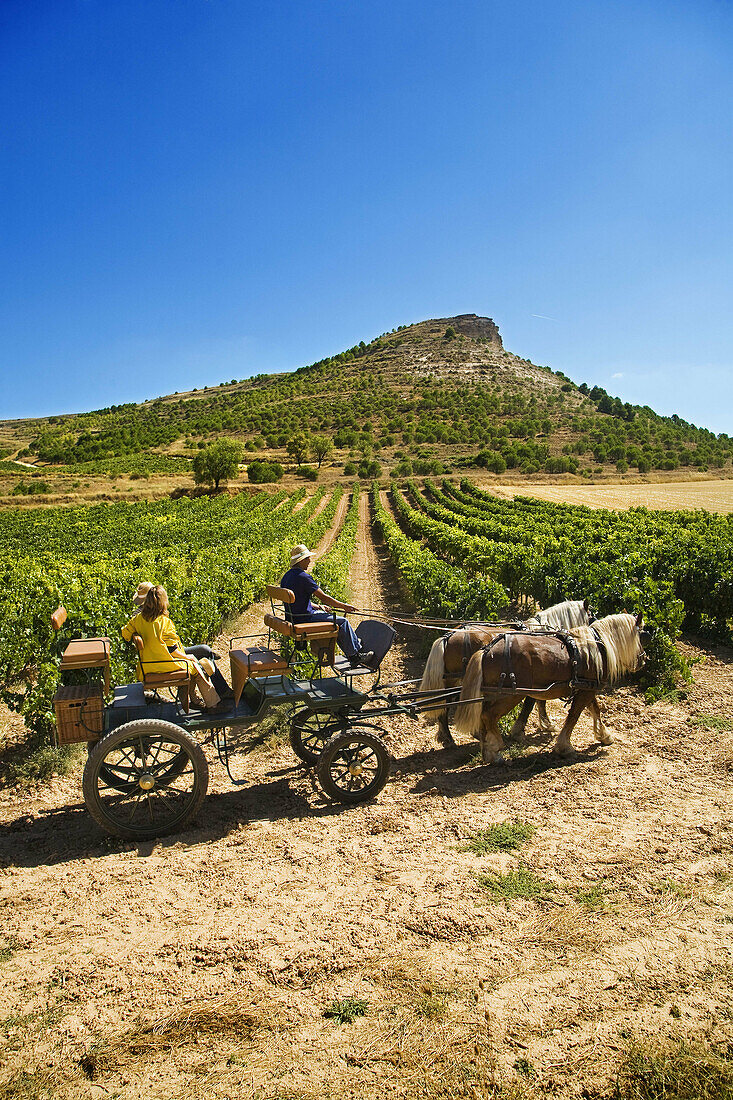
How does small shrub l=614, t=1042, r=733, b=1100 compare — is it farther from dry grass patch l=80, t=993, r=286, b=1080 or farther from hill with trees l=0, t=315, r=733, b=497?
hill with trees l=0, t=315, r=733, b=497

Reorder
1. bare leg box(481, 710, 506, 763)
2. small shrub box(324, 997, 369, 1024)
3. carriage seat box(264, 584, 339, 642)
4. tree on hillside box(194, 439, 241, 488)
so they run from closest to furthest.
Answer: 1. small shrub box(324, 997, 369, 1024)
2. carriage seat box(264, 584, 339, 642)
3. bare leg box(481, 710, 506, 763)
4. tree on hillside box(194, 439, 241, 488)

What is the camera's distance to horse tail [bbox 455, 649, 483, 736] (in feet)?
20.5

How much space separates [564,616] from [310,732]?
3.35 m

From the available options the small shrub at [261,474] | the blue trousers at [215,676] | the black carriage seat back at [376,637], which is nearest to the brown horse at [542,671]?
the black carriage seat back at [376,637]

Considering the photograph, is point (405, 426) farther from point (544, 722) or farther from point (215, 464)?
point (544, 722)

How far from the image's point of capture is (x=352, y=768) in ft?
18.4

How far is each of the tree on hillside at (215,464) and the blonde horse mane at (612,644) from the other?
54.1 metres

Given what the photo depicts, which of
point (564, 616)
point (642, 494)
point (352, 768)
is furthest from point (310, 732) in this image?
point (642, 494)

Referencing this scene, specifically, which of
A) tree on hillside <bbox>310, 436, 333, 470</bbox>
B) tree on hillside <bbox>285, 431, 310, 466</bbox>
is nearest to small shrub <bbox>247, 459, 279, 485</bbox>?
tree on hillside <bbox>285, 431, 310, 466</bbox>

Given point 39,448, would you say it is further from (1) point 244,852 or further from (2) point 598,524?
(1) point 244,852

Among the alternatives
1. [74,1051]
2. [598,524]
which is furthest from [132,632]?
[598,524]

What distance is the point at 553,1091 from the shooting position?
2.85 metres

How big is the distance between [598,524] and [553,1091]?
24516 millimetres

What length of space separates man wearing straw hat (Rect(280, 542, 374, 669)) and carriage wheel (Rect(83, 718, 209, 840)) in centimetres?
163
